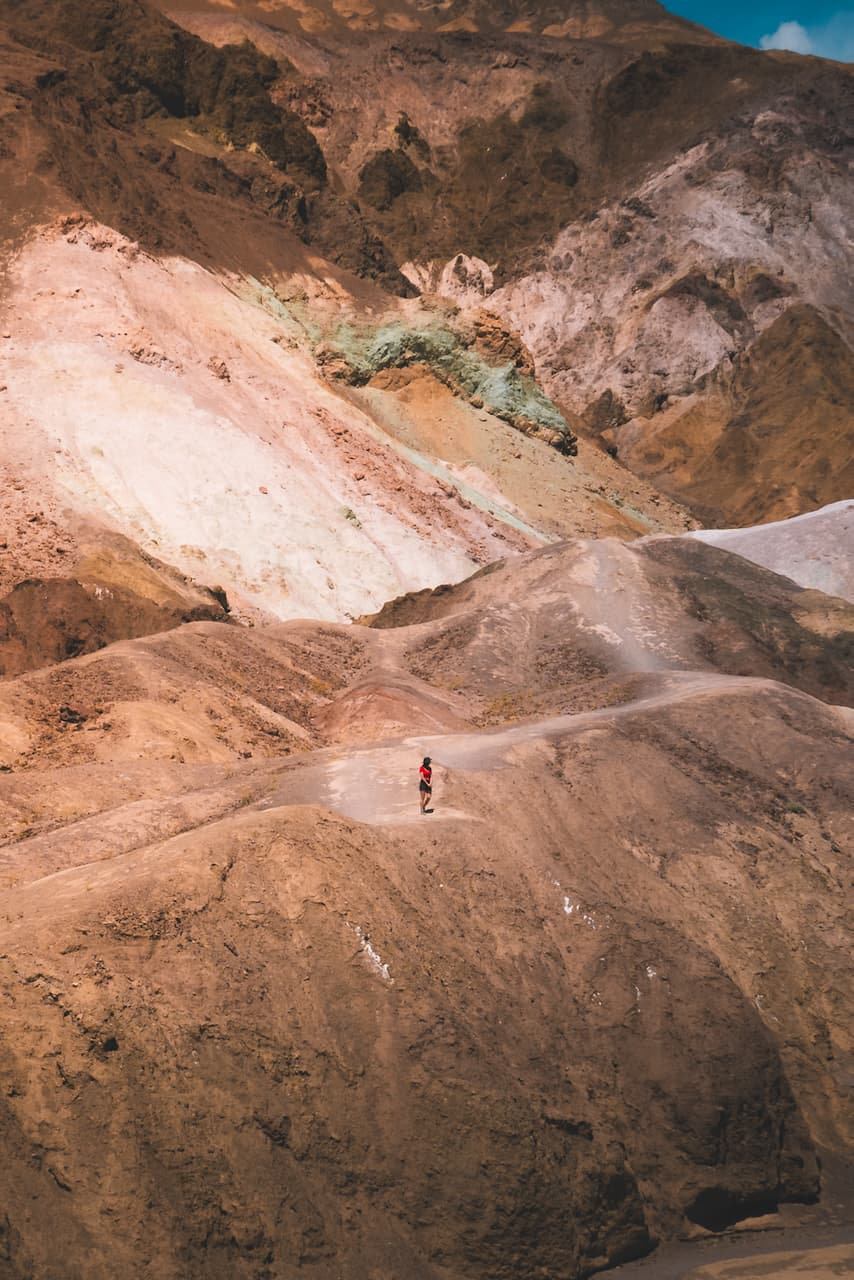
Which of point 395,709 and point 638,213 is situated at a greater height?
point 638,213

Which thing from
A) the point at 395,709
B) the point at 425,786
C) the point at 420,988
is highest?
the point at 425,786

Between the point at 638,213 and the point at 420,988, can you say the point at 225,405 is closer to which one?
the point at 420,988

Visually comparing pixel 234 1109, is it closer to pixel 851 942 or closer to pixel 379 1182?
pixel 379 1182

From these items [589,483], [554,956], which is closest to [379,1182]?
[554,956]

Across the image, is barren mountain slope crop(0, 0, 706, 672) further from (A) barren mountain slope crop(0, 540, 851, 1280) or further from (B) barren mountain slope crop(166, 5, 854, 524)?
(B) barren mountain slope crop(166, 5, 854, 524)

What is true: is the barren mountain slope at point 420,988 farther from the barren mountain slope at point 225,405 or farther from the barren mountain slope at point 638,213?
the barren mountain slope at point 638,213

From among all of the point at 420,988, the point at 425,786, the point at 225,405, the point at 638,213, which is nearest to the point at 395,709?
the point at 425,786
